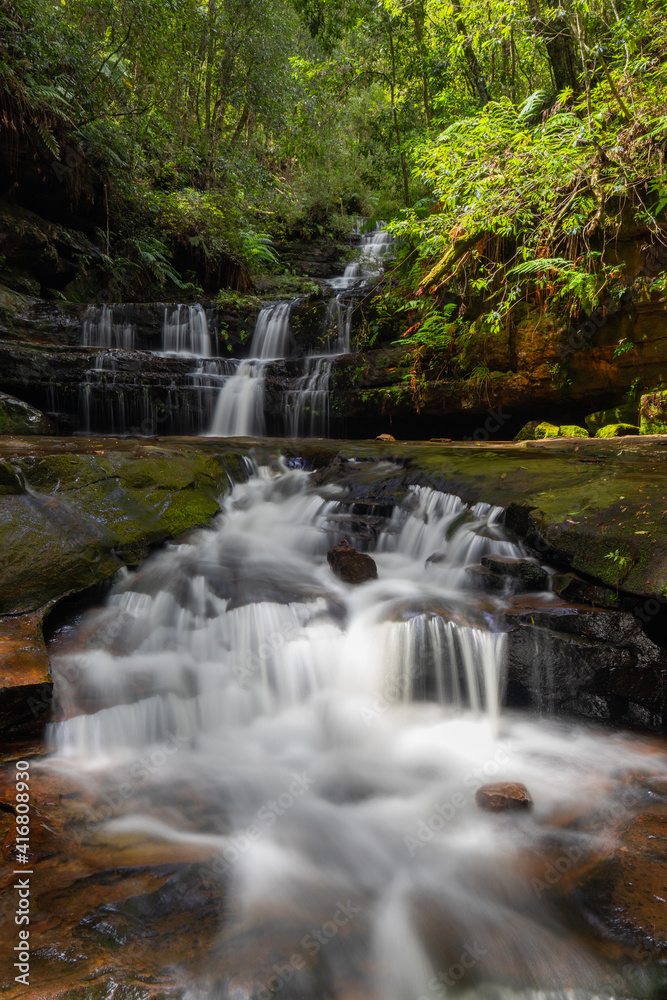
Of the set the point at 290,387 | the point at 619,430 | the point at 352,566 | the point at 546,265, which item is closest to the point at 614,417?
the point at 619,430

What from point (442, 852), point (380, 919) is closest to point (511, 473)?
point (442, 852)

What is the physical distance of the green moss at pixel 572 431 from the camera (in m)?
7.74

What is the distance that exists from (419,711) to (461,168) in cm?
725

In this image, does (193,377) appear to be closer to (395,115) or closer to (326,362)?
(326,362)

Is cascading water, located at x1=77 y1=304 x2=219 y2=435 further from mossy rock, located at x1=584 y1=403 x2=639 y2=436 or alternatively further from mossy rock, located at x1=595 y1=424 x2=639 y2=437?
mossy rock, located at x1=595 y1=424 x2=639 y2=437

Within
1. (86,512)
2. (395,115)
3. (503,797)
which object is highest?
(395,115)

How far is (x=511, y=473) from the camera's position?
18.5 feet

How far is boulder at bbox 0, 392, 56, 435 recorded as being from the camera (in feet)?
23.9

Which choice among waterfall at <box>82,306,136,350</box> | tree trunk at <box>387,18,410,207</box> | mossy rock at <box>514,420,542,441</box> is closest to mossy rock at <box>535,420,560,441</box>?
mossy rock at <box>514,420,542,441</box>

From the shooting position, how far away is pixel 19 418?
7426mm

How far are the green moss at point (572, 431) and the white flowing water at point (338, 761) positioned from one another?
3.51 metres

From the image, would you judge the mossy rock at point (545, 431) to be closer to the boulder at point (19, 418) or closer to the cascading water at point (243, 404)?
the cascading water at point (243, 404)

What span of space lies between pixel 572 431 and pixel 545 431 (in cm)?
38

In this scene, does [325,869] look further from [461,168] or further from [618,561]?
[461,168]
